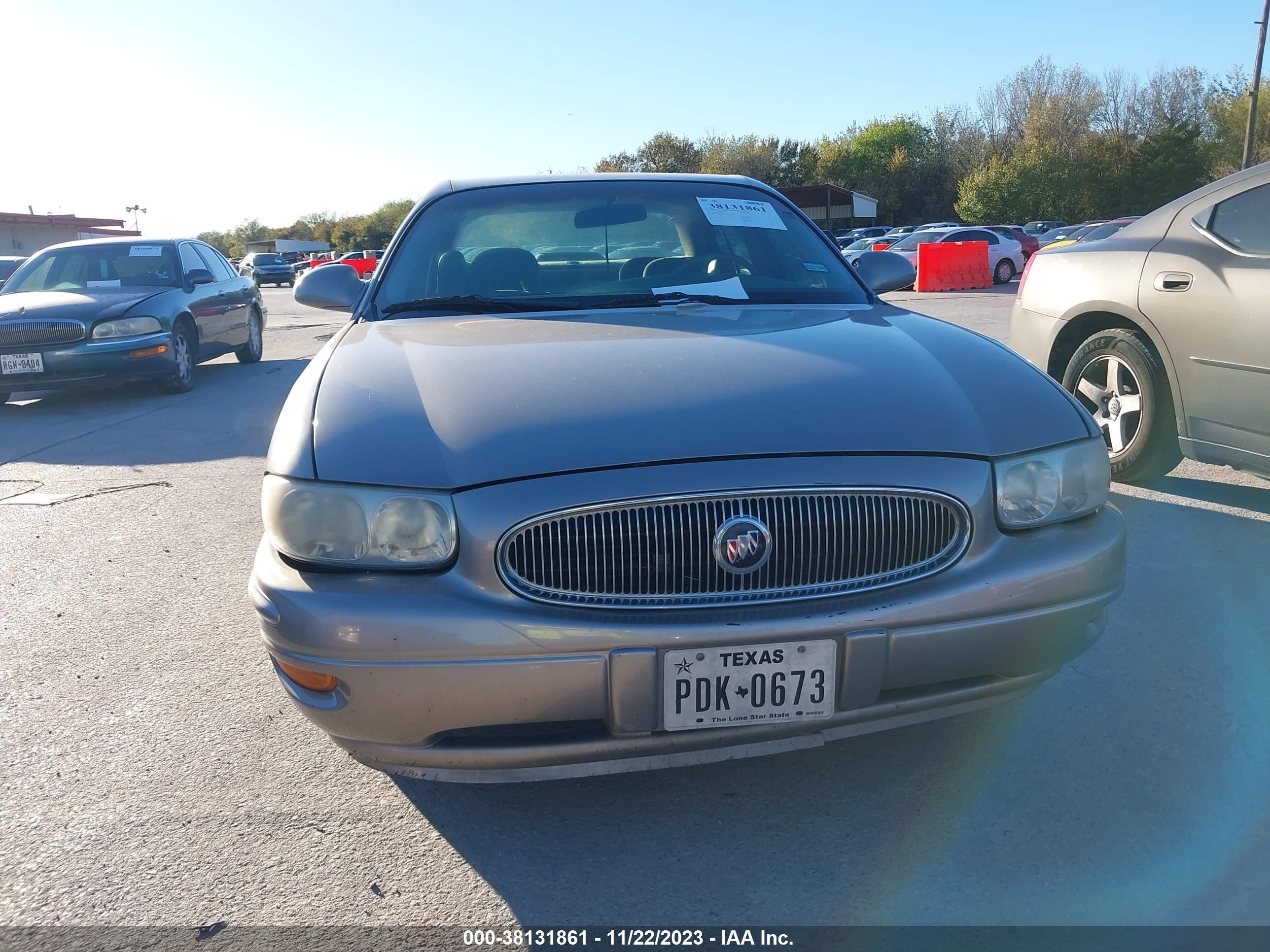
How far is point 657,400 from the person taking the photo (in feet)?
7.26

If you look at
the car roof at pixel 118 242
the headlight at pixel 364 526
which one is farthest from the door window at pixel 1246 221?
the car roof at pixel 118 242

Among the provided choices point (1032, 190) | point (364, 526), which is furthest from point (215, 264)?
point (1032, 190)

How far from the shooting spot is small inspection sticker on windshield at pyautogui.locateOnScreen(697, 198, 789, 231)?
3594 mm

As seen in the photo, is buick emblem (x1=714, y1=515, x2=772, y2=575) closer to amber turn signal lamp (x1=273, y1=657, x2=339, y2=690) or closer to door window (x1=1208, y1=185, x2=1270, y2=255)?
amber turn signal lamp (x1=273, y1=657, x2=339, y2=690)

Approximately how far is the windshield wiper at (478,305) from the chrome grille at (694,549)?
127cm

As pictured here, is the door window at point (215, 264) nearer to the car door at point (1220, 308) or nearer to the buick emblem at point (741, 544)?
the car door at point (1220, 308)

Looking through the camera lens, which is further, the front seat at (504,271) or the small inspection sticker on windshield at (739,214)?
the small inspection sticker on windshield at (739,214)

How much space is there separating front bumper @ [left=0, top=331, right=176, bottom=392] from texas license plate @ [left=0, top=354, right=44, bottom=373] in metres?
0.03

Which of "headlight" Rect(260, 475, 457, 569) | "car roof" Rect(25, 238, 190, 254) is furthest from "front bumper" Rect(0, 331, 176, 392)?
"headlight" Rect(260, 475, 457, 569)

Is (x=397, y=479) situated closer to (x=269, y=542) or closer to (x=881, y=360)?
(x=269, y=542)

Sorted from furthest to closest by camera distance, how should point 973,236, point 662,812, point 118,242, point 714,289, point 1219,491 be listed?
point 973,236
point 118,242
point 1219,491
point 714,289
point 662,812

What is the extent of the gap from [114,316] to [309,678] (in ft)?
24.8

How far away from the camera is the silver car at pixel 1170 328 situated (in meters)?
3.91

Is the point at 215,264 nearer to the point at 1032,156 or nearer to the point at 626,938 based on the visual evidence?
the point at 626,938
